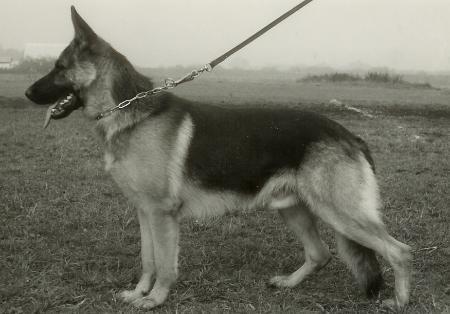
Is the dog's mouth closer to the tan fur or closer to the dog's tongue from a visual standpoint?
the dog's tongue

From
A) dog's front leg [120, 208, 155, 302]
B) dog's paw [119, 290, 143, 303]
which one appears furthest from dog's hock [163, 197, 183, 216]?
dog's paw [119, 290, 143, 303]

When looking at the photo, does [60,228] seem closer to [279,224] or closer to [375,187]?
[279,224]

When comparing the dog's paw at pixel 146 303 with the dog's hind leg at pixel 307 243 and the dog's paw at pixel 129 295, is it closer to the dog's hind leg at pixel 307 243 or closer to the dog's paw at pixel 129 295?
the dog's paw at pixel 129 295

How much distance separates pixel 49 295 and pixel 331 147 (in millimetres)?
2610

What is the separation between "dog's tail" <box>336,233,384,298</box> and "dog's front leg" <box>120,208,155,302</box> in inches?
64.9

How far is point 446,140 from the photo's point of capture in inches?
518

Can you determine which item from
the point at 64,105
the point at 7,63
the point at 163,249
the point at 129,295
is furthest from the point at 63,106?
the point at 7,63

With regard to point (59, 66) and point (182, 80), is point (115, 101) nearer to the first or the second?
point (59, 66)

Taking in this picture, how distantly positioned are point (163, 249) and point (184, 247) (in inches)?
52.0

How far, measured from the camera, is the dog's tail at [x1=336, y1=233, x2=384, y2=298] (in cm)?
470

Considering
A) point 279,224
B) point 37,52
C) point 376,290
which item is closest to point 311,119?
point 376,290

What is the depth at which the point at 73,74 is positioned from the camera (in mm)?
4695

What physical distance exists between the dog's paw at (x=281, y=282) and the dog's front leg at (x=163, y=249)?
0.99 metres

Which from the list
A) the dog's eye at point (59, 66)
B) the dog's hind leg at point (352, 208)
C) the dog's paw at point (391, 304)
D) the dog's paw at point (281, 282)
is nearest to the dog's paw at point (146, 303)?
the dog's paw at point (281, 282)
